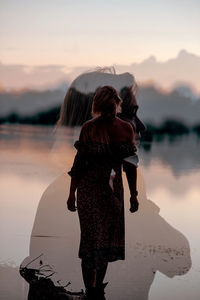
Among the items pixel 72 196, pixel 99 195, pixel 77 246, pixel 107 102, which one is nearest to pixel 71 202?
pixel 72 196

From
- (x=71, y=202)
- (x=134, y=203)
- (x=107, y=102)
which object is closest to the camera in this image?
(x=107, y=102)

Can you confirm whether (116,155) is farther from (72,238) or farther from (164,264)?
(164,264)

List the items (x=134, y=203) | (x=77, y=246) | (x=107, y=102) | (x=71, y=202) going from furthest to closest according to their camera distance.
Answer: (x=77, y=246) → (x=134, y=203) → (x=71, y=202) → (x=107, y=102)

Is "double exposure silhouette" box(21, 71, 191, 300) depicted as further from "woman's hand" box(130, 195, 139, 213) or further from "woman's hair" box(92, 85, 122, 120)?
"woman's hair" box(92, 85, 122, 120)

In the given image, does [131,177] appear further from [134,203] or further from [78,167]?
[78,167]

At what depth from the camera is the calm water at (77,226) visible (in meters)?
3.65

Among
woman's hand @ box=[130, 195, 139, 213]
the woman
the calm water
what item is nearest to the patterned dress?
the woman

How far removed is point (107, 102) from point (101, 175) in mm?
462

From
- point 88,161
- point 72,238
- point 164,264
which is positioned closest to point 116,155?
point 88,161

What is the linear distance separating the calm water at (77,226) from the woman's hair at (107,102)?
464 millimetres

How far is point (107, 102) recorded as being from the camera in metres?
3.29

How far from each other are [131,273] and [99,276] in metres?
0.28

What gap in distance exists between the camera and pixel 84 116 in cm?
346

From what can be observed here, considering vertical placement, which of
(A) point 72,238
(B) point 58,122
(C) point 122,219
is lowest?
(A) point 72,238
